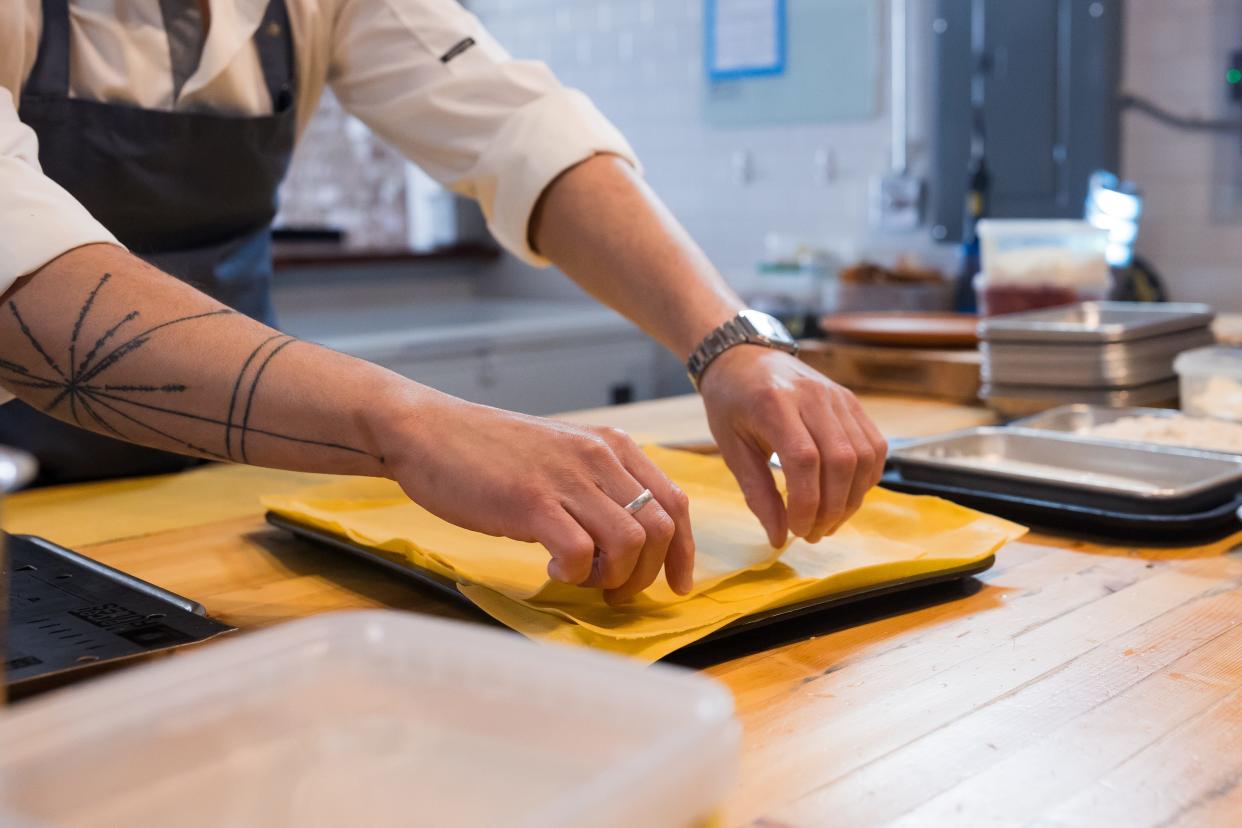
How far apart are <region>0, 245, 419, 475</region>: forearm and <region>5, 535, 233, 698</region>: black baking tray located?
4.5 inches

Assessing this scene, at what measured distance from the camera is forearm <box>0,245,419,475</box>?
2.82ft

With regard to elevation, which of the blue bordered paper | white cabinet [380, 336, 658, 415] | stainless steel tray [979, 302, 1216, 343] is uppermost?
the blue bordered paper

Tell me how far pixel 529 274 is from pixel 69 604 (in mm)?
3754

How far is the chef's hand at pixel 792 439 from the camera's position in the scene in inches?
36.7

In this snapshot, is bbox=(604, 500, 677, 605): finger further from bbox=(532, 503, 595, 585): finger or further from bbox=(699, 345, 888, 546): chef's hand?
bbox=(699, 345, 888, 546): chef's hand

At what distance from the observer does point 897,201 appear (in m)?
3.38

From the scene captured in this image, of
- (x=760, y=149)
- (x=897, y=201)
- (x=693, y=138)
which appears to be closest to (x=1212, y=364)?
(x=897, y=201)

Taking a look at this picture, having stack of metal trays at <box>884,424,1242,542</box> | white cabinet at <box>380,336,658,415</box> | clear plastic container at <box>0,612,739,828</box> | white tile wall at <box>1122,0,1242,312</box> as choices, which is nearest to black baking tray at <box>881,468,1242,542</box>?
stack of metal trays at <box>884,424,1242,542</box>

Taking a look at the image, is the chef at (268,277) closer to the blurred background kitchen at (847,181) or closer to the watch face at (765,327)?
the watch face at (765,327)

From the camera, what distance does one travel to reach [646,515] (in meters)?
0.78

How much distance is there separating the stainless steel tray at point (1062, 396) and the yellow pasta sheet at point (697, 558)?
2.00ft

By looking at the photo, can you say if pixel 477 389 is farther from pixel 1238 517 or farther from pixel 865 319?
pixel 1238 517

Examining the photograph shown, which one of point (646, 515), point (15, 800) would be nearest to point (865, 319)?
point (646, 515)

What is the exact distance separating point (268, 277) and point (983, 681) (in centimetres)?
116
